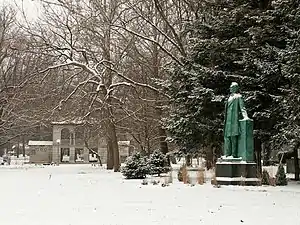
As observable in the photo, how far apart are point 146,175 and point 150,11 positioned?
34.2ft

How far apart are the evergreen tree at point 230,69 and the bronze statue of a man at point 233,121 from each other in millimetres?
1443

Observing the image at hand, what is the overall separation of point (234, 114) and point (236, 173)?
2156mm

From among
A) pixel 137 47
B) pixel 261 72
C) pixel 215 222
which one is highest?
pixel 137 47

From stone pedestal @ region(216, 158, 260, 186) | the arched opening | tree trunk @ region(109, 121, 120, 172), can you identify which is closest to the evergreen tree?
stone pedestal @ region(216, 158, 260, 186)

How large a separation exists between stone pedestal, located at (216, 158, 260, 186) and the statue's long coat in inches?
45.3

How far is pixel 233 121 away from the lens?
19.5 metres

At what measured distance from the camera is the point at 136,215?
10.8 m

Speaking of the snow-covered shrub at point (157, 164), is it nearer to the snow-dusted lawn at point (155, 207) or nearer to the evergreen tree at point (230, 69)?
the evergreen tree at point (230, 69)

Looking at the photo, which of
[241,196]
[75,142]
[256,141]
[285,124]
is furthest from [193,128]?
[75,142]

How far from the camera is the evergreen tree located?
20531mm

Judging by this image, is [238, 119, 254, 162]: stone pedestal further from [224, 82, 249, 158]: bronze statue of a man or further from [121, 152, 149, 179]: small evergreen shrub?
[121, 152, 149, 179]: small evergreen shrub

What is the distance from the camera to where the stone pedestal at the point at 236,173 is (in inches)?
732

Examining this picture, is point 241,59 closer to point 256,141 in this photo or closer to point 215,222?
point 256,141

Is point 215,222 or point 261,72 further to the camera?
point 261,72
